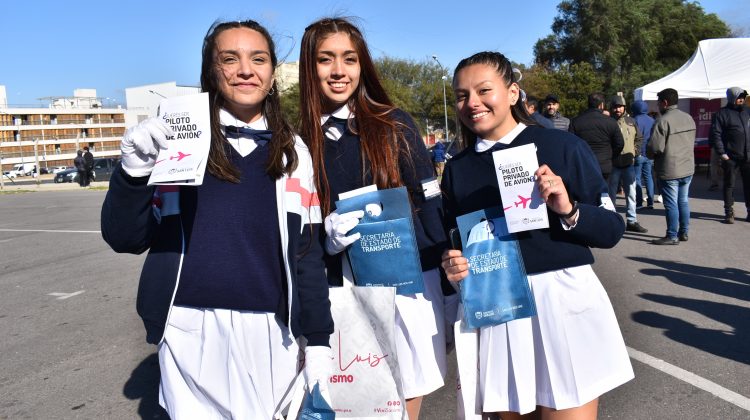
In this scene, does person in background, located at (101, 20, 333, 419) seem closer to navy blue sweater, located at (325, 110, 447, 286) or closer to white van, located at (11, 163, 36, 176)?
navy blue sweater, located at (325, 110, 447, 286)

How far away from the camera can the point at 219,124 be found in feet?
6.99

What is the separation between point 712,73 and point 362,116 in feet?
57.2

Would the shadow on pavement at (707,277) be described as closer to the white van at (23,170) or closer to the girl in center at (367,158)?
the girl in center at (367,158)

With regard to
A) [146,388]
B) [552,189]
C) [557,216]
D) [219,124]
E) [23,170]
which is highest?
[23,170]

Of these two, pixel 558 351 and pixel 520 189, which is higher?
pixel 520 189

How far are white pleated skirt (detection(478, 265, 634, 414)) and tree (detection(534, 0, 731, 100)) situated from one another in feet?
141

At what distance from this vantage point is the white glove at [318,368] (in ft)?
6.88

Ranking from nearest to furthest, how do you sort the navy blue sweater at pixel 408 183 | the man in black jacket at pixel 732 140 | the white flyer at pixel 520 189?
the white flyer at pixel 520 189
the navy blue sweater at pixel 408 183
the man in black jacket at pixel 732 140

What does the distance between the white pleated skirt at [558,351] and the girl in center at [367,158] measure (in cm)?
27

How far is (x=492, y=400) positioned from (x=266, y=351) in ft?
2.81

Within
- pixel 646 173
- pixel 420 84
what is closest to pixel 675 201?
pixel 646 173

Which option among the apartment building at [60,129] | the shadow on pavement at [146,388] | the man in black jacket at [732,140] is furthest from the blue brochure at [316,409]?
the apartment building at [60,129]

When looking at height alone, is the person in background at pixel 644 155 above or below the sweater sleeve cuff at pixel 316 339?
above

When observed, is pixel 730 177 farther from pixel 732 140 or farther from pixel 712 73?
pixel 712 73
